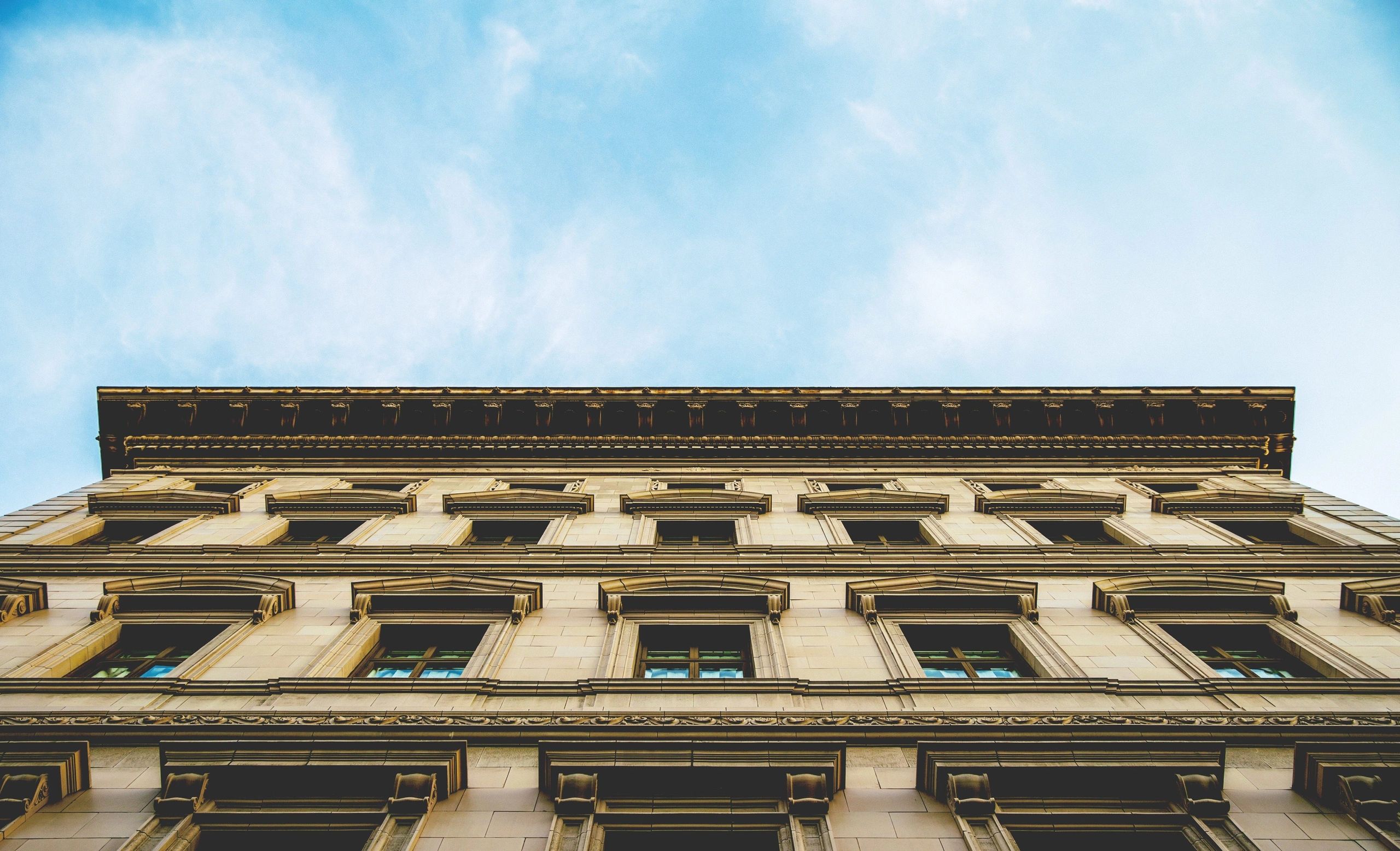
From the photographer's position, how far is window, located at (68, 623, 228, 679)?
12.8 m

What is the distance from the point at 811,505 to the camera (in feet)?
67.3

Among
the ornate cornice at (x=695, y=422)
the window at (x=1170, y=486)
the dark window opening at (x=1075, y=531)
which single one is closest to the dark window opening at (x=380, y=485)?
the ornate cornice at (x=695, y=422)

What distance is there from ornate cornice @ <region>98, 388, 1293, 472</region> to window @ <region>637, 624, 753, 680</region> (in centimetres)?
1145

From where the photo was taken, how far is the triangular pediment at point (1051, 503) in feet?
66.3

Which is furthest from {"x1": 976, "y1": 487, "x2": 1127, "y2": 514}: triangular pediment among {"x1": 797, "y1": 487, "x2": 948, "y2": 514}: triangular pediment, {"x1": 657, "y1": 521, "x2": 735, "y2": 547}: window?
{"x1": 657, "y1": 521, "x2": 735, "y2": 547}: window

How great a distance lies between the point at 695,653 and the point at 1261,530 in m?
14.2

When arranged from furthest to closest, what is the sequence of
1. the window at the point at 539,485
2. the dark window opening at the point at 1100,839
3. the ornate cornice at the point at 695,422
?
1. the ornate cornice at the point at 695,422
2. the window at the point at 539,485
3. the dark window opening at the point at 1100,839

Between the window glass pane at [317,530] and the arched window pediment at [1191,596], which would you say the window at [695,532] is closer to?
the window glass pane at [317,530]

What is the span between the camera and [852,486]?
73.7ft

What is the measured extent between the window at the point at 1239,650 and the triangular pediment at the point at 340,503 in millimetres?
15994

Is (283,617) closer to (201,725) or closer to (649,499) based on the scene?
(201,725)

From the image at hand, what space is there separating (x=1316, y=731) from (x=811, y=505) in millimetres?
11476

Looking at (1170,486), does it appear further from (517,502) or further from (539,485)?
(517,502)

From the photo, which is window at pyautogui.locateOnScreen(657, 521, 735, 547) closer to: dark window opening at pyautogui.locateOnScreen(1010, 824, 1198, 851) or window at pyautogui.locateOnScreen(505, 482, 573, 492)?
window at pyautogui.locateOnScreen(505, 482, 573, 492)
